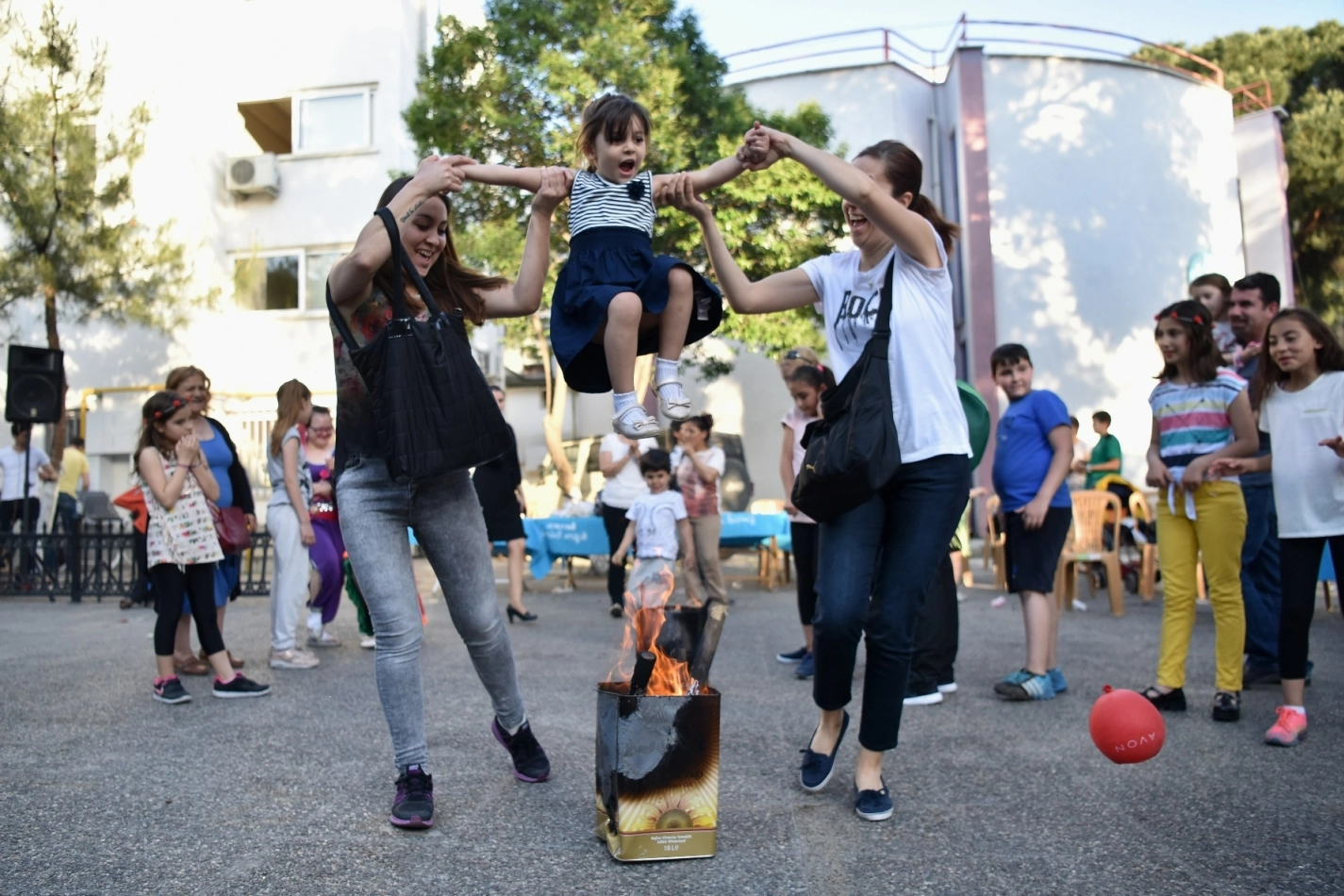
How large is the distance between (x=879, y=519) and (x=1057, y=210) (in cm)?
2105

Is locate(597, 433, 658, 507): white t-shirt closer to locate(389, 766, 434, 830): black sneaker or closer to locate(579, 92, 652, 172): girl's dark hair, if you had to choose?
locate(389, 766, 434, 830): black sneaker

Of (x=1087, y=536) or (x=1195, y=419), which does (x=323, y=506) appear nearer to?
(x=1195, y=419)

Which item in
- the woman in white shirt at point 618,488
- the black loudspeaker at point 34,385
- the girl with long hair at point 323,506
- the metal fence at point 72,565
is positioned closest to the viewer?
the girl with long hair at point 323,506

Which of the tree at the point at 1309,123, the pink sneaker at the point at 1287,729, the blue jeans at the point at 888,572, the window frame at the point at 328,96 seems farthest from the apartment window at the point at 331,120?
the pink sneaker at the point at 1287,729

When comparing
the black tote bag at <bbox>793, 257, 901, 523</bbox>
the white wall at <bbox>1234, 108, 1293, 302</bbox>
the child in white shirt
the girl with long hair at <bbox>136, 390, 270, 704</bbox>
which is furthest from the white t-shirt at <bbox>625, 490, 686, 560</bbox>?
the white wall at <bbox>1234, 108, 1293, 302</bbox>

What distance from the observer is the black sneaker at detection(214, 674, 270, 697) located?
236 inches

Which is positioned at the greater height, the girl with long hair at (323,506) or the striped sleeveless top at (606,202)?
the striped sleeveless top at (606,202)

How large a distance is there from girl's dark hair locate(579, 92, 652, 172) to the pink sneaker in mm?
3613

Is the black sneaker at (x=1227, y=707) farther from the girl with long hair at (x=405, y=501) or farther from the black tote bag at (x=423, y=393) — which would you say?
the black tote bag at (x=423, y=393)

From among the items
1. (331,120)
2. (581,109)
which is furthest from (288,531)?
(331,120)

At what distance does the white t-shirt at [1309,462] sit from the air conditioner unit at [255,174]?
20223mm

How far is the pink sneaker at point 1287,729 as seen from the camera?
4.62m

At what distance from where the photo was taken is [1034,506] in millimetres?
5859

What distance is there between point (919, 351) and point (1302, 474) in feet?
7.53
